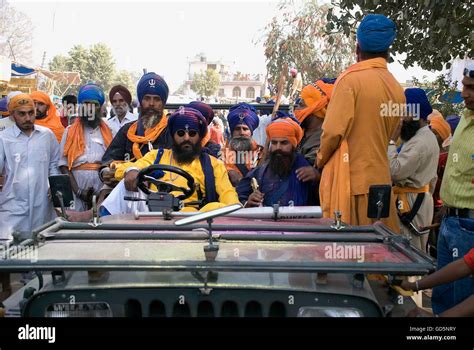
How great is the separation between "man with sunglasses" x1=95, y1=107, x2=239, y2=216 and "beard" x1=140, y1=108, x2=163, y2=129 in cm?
128

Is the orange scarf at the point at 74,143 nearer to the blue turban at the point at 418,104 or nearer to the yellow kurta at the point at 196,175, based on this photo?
the yellow kurta at the point at 196,175

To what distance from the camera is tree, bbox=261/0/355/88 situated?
22.9 meters

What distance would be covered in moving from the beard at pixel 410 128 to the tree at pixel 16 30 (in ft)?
156

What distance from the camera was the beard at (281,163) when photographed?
566 cm

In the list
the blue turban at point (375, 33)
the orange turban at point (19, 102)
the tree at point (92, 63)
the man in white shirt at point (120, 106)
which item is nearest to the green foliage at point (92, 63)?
the tree at point (92, 63)

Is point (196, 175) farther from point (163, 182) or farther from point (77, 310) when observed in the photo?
point (77, 310)

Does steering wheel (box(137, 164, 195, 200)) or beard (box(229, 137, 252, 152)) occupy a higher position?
beard (box(229, 137, 252, 152))

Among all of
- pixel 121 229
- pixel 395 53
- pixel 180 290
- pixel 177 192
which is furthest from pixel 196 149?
pixel 395 53

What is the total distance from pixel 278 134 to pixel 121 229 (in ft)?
8.31

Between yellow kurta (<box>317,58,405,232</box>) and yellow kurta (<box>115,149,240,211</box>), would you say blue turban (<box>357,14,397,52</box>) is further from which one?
yellow kurta (<box>115,149,240,211</box>)

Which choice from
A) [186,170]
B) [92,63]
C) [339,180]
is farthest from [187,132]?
[92,63]

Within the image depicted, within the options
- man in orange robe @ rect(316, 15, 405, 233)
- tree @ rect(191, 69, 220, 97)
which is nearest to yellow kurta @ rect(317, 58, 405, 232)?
man in orange robe @ rect(316, 15, 405, 233)

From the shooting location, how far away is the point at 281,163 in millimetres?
5699

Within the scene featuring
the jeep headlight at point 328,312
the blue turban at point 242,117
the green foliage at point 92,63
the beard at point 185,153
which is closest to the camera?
the jeep headlight at point 328,312
